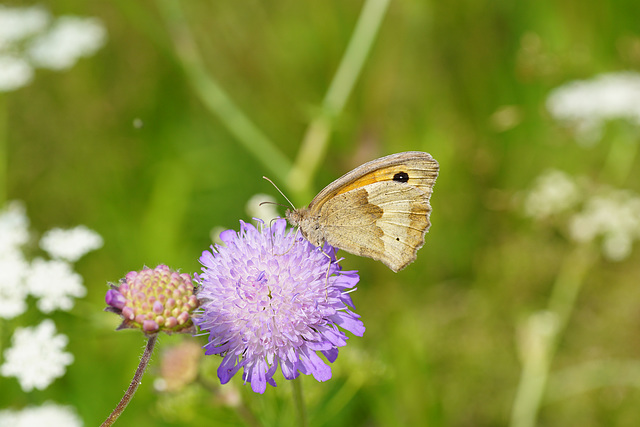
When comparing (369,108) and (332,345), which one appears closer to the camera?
(332,345)

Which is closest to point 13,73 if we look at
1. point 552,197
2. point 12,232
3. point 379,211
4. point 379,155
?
point 12,232

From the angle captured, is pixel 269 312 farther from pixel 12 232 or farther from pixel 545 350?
pixel 545 350

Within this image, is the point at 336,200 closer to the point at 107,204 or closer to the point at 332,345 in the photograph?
the point at 332,345

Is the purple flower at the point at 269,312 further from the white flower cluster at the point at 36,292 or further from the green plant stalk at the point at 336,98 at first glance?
the green plant stalk at the point at 336,98

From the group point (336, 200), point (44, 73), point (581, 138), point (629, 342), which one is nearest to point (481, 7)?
point (581, 138)

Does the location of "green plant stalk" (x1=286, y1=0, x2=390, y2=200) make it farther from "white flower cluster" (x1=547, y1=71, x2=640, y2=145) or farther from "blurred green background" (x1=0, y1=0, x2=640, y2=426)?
"white flower cluster" (x1=547, y1=71, x2=640, y2=145)

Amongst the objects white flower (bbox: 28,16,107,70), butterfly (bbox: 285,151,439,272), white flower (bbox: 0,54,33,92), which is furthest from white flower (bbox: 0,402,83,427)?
white flower (bbox: 28,16,107,70)

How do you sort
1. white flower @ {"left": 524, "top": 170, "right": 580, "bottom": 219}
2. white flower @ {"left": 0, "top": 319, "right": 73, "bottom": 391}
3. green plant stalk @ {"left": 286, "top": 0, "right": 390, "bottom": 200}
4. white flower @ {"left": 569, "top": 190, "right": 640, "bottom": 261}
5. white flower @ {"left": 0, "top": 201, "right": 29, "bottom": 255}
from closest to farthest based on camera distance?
white flower @ {"left": 0, "top": 319, "right": 73, "bottom": 391} < white flower @ {"left": 0, "top": 201, "right": 29, "bottom": 255} < green plant stalk @ {"left": 286, "top": 0, "right": 390, "bottom": 200} < white flower @ {"left": 569, "top": 190, "right": 640, "bottom": 261} < white flower @ {"left": 524, "top": 170, "right": 580, "bottom": 219}
